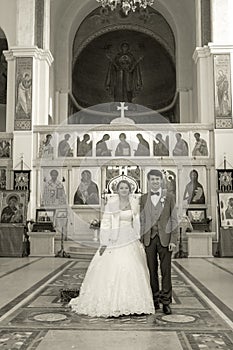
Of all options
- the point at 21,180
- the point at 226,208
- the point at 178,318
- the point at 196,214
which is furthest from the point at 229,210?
the point at 178,318

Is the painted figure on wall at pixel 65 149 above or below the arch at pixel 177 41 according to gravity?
below

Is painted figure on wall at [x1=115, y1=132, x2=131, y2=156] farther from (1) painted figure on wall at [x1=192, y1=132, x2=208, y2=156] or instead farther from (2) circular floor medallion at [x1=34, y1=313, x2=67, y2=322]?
(2) circular floor medallion at [x1=34, y1=313, x2=67, y2=322]

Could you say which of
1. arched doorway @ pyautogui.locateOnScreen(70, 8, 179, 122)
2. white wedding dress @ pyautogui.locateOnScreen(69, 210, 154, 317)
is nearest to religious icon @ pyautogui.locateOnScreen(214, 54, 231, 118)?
arched doorway @ pyautogui.locateOnScreen(70, 8, 179, 122)

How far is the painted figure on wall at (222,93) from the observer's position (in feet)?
54.6

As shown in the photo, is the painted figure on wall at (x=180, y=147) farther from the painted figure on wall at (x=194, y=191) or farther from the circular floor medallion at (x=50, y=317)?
the circular floor medallion at (x=50, y=317)

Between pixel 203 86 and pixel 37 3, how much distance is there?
22.0 ft

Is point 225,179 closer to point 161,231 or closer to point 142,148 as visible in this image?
point 142,148

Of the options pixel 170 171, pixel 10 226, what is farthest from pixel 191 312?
pixel 170 171

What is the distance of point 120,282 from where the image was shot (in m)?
5.52

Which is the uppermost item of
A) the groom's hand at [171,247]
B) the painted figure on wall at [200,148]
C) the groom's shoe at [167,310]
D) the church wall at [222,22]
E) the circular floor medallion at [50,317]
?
the church wall at [222,22]

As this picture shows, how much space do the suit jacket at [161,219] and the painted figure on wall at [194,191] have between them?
10.5 m

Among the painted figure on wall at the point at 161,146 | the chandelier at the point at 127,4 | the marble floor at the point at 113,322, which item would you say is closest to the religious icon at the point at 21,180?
the painted figure on wall at the point at 161,146

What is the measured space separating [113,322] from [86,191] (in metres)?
11.3

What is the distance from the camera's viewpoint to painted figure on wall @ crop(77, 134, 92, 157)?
16812 mm
